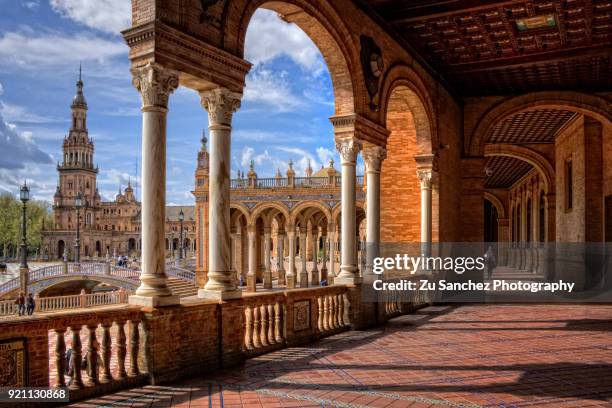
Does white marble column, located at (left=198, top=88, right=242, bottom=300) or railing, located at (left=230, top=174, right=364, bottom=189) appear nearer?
white marble column, located at (left=198, top=88, right=242, bottom=300)

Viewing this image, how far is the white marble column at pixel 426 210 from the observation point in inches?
588

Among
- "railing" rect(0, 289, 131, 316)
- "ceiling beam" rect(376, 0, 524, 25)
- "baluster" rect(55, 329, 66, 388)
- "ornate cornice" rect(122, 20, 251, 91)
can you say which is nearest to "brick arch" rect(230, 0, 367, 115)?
"ornate cornice" rect(122, 20, 251, 91)

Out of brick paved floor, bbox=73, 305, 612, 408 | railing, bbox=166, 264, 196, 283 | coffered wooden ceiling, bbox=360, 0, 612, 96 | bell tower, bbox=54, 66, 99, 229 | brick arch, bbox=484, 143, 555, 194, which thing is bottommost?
railing, bbox=166, 264, 196, 283

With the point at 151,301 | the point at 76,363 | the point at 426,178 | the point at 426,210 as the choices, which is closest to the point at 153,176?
the point at 151,301

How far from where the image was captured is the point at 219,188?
7.55m

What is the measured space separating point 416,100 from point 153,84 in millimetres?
9208

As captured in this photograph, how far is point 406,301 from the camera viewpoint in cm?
1327

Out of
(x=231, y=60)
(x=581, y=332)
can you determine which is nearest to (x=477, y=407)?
(x=231, y=60)

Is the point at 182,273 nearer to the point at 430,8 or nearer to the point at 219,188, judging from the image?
the point at 430,8

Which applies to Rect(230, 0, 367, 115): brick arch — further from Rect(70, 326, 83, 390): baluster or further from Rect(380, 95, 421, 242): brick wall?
Rect(380, 95, 421, 242): brick wall

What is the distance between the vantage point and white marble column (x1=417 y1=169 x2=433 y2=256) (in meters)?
14.9

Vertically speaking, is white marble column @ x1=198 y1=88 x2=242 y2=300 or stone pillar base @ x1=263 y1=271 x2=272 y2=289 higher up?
white marble column @ x1=198 y1=88 x2=242 y2=300

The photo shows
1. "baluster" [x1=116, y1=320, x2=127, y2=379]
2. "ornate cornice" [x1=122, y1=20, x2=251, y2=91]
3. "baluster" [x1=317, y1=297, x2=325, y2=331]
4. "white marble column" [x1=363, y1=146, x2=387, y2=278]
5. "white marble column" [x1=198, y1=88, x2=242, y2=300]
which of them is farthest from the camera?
"white marble column" [x1=363, y1=146, x2=387, y2=278]

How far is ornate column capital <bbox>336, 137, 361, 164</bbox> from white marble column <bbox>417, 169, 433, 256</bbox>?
4.44m
